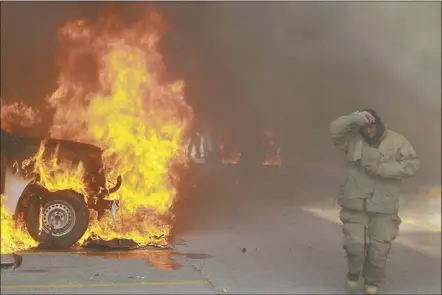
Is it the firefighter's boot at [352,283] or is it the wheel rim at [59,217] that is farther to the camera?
the wheel rim at [59,217]

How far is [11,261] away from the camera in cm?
455

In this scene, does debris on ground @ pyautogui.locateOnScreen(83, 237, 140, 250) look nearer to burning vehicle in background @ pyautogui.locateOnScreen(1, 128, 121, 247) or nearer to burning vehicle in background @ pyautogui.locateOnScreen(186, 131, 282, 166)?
burning vehicle in background @ pyautogui.locateOnScreen(1, 128, 121, 247)

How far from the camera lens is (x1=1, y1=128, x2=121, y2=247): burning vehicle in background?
512 centimetres

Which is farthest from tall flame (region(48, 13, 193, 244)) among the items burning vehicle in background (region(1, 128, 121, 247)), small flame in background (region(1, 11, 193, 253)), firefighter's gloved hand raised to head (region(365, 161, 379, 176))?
firefighter's gloved hand raised to head (region(365, 161, 379, 176))

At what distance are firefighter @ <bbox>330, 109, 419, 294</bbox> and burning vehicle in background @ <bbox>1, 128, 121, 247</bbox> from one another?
2.52 m

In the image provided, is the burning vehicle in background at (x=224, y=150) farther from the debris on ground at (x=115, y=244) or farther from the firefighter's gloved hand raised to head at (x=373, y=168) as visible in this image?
the firefighter's gloved hand raised to head at (x=373, y=168)

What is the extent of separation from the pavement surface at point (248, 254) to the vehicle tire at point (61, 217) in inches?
10.5

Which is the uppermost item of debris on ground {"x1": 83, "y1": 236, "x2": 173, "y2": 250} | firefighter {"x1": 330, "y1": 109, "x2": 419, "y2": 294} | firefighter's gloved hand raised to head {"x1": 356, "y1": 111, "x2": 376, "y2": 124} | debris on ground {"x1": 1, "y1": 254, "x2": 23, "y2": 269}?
firefighter's gloved hand raised to head {"x1": 356, "y1": 111, "x2": 376, "y2": 124}

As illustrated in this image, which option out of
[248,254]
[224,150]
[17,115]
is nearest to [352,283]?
[248,254]

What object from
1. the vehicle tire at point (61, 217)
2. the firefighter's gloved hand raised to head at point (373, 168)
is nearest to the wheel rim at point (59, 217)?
the vehicle tire at point (61, 217)

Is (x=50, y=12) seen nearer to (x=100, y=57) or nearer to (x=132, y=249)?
(x=100, y=57)

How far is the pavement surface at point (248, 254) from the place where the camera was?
431cm

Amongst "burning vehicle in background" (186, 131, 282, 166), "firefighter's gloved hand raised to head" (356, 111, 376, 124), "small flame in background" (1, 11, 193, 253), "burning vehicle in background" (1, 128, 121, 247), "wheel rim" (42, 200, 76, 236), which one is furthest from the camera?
"burning vehicle in background" (186, 131, 282, 166)

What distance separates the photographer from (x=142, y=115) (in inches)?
244
